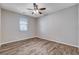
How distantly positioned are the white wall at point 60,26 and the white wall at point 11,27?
0.26m

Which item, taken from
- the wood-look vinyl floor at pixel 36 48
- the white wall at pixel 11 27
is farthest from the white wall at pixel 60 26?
the white wall at pixel 11 27

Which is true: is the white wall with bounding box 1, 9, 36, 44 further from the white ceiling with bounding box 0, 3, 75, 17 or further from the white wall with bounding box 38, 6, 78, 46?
the white wall with bounding box 38, 6, 78, 46

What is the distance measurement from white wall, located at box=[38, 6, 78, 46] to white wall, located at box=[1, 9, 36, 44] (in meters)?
0.26

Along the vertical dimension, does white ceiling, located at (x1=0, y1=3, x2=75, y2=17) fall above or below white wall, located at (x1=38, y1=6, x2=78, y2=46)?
above

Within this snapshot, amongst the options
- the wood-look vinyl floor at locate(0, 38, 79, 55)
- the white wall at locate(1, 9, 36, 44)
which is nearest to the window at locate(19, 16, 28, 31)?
the white wall at locate(1, 9, 36, 44)

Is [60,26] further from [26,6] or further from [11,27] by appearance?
[11,27]

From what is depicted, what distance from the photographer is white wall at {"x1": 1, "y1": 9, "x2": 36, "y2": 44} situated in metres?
1.19

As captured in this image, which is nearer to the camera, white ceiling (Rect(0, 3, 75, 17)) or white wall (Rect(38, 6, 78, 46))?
white ceiling (Rect(0, 3, 75, 17))

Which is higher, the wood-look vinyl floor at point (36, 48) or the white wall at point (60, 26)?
the white wall at point (60, 26)

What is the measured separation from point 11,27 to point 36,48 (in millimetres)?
605

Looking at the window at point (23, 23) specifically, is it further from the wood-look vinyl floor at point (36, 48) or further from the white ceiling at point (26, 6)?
the wood-look vinyl floor at point (36, 48)

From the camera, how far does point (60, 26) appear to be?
4.58 ft

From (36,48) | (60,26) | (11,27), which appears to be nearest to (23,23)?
(11,27)

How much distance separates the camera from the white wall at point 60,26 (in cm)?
125
